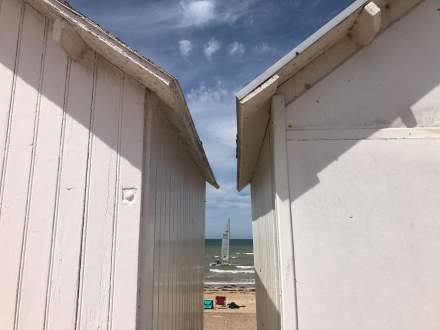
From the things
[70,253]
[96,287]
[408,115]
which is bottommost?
[96,287]

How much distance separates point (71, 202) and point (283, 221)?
178 cm

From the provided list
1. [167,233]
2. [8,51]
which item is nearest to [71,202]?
[167,233]

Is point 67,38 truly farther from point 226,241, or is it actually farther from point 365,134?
point 226,241

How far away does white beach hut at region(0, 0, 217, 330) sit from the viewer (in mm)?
3014

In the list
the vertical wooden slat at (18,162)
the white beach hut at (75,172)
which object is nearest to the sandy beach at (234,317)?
the white beach hut at (75,172)

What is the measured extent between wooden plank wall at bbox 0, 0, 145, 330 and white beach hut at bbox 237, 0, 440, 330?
3.92 feet

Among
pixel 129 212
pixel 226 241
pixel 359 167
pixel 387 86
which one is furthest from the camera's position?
pixel 226 241

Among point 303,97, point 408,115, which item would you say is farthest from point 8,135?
point 408,115

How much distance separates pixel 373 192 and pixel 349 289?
2.85 feet

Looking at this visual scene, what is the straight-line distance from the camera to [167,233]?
4254 millimetres

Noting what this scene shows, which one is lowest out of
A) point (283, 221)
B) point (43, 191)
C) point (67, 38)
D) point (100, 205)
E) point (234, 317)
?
point (234, 317)

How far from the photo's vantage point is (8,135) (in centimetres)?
327

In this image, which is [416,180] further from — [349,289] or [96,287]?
[96,287]

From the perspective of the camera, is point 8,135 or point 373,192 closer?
point 8,135
